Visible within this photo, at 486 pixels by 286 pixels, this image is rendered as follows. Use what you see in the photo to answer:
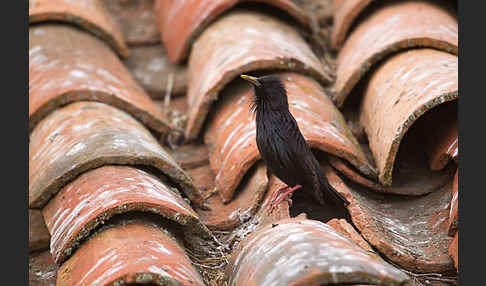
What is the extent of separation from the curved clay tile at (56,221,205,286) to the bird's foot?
2.04 ft

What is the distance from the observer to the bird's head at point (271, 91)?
384cm

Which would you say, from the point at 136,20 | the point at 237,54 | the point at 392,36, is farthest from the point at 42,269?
the point at 136,20

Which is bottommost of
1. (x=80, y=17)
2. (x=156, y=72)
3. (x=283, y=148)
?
(x=156, y=72)

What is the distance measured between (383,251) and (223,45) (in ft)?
6.69

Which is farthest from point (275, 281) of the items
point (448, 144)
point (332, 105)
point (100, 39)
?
point (100, 39)

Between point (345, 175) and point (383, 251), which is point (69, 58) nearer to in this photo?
point (345, 175)

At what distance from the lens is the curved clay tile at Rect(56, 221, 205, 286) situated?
259cm

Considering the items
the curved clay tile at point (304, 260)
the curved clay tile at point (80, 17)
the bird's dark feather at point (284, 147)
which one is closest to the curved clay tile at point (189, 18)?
the curved clay tile at point (80, 17)

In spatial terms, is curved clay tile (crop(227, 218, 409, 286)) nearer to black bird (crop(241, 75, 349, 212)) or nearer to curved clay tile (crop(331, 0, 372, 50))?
black bird (crop(241, 75, 349, 212))

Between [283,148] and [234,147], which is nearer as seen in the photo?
[283,148]

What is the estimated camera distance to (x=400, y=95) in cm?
380

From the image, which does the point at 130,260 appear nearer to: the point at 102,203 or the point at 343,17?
the point at 102,203

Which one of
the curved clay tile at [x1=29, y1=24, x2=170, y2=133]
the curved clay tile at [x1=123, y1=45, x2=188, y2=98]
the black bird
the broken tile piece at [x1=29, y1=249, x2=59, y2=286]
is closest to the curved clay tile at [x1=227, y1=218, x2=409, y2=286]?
the black bird

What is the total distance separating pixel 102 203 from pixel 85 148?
0.59 m
